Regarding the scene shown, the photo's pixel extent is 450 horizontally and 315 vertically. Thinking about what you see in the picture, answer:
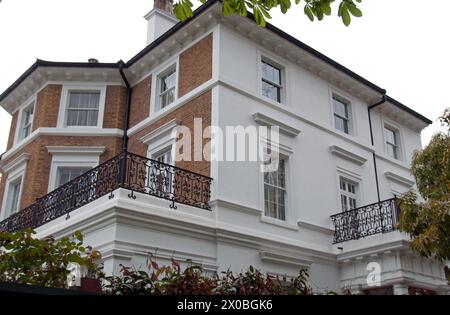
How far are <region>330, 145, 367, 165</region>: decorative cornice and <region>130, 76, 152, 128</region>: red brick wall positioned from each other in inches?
248

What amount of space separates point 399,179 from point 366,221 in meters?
4.97

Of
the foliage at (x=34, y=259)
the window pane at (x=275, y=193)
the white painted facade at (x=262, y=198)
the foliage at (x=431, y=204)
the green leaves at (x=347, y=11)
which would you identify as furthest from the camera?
the window pane at (x=275, y=193)

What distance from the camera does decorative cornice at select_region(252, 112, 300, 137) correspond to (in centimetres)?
1459

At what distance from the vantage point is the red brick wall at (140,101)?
17.1 metres

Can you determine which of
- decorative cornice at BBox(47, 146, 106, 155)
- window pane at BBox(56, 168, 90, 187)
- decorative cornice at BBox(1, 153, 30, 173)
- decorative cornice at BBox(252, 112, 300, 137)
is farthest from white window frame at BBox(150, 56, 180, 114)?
decorative cornice at BBox(1, 153, 30, 173)

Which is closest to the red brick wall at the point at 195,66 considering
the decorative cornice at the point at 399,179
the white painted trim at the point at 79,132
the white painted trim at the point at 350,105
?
the white painted trim at the point at 79,132

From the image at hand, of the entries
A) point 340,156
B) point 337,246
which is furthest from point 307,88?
point 337,246

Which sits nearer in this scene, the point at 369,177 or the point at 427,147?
the point at 427,147

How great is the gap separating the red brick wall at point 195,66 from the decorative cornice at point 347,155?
5039mm

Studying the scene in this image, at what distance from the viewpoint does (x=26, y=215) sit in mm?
14500

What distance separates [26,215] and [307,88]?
9684 mm

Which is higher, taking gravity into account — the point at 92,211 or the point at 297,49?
the point at 297,49

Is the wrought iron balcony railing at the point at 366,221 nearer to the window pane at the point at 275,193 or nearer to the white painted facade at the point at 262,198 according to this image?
the white painted facade at the point at 262,198
